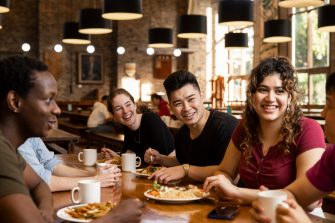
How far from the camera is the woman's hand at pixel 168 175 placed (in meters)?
2.54

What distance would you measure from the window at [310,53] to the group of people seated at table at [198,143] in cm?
862

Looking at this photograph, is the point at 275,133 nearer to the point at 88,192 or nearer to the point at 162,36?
the point at 88,192

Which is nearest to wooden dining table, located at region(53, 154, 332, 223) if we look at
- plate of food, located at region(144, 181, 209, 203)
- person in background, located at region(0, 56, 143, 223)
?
plate of food, located at region(144, 181, 209, 203)

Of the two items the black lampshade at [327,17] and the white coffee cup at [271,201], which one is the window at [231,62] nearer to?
the black lampshade at [327,17]

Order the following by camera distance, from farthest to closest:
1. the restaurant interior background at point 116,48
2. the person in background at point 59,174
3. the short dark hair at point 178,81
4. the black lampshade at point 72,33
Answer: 1. the restaurant interior background at point 116,48
2. the black lampshade at point 72,33
3. the short dark hair at point 178,81
4. the person in background at point 59,174

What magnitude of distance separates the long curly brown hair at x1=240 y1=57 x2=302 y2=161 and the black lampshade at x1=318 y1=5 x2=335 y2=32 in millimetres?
5286

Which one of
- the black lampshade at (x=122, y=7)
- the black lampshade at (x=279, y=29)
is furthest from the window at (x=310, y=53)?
the black lampshade at (x=122, y=7)

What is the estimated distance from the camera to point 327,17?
7.32 m

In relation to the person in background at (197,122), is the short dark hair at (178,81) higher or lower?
higher

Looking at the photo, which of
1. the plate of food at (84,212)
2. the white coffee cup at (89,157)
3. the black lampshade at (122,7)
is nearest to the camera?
the plate of food at (84,212)

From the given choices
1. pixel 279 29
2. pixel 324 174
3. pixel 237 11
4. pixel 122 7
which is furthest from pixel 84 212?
pixel 279 29

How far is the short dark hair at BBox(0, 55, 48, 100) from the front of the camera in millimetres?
1479

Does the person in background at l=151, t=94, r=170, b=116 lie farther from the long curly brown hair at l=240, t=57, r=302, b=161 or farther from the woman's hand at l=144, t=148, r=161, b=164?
the long curly brown hair at l=240, t=57, r=302, b=161

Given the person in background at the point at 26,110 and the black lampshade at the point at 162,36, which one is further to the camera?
the black lampshade at the point at 162,36
